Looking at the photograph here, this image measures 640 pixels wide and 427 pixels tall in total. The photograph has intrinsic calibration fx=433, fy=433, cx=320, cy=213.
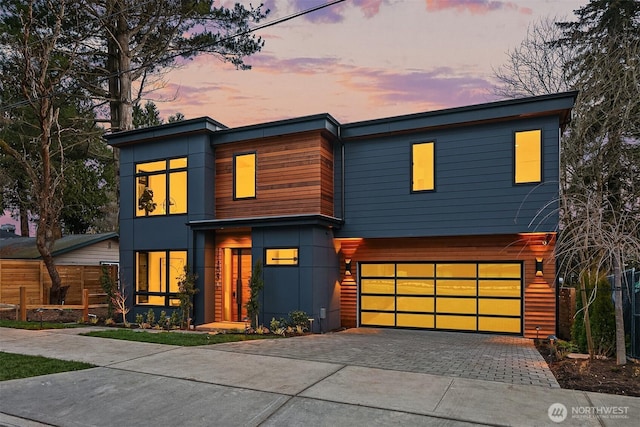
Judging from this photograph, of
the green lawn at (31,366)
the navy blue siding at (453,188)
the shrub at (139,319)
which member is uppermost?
the navy blue siding at (453,188)

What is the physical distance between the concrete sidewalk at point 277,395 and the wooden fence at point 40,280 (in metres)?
8.20

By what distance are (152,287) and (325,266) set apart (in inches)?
210

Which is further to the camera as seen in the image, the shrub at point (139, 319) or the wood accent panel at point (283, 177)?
the shrub at point (139, 319)

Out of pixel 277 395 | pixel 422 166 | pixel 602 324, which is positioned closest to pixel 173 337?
pixel 277 395

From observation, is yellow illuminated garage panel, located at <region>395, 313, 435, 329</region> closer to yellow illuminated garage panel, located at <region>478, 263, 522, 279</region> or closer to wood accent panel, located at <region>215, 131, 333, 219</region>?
yellow illuminated garage panel, located at <region>478, 263, 522, 279</region>

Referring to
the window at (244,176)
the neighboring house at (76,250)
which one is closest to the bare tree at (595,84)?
the window at (244,176)

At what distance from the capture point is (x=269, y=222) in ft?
36.7

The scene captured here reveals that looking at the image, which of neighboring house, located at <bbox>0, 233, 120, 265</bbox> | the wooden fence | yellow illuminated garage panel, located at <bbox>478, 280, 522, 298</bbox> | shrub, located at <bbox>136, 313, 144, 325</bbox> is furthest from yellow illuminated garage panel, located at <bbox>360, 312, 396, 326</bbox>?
neighboring house, located at <bbox>0, 233, 120, 265</bbox>

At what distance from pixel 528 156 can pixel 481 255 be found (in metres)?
2.71

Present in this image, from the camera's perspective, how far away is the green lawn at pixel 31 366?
6.42 m

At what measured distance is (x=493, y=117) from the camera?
10.5 m

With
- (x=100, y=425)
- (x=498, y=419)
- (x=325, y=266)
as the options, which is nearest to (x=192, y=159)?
(x=325, y=266)

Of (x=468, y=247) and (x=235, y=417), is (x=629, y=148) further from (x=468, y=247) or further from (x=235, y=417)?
(x=235, y=417)

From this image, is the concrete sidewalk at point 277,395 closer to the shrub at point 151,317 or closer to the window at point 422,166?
the shrub at point 151,317
